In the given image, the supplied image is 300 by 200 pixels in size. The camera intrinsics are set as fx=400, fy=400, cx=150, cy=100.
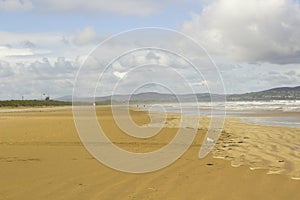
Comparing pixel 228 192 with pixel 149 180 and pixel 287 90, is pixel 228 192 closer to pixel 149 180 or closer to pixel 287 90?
pixel 149 180

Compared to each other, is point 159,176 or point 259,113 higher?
point 259,113

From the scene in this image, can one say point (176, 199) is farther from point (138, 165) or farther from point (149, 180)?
point (138, 165)

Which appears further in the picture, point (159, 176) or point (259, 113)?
point (259, 113)

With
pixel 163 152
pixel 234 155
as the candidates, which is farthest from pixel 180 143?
pixel 234 155

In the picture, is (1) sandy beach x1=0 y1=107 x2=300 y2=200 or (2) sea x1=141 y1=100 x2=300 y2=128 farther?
(2) sea x1=141 y1=100 x2=300 y2=128

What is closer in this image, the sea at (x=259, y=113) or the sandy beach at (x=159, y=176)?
the sandy beach at (x=159, y=176)

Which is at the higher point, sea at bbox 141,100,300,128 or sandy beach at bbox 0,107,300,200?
sea at bbox 141,100,300,128

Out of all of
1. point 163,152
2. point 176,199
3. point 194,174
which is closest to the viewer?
point 176,199

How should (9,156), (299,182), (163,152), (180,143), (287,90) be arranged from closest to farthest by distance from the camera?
(299,182) → (9,156) → (163,152) → (180,143) → (287,90)

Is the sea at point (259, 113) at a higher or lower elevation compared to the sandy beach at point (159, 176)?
higher

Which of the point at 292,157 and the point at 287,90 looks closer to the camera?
the point at 292,157

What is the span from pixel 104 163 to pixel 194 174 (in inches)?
107

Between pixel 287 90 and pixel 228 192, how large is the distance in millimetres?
167717

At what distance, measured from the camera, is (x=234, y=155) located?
12.2 meters
